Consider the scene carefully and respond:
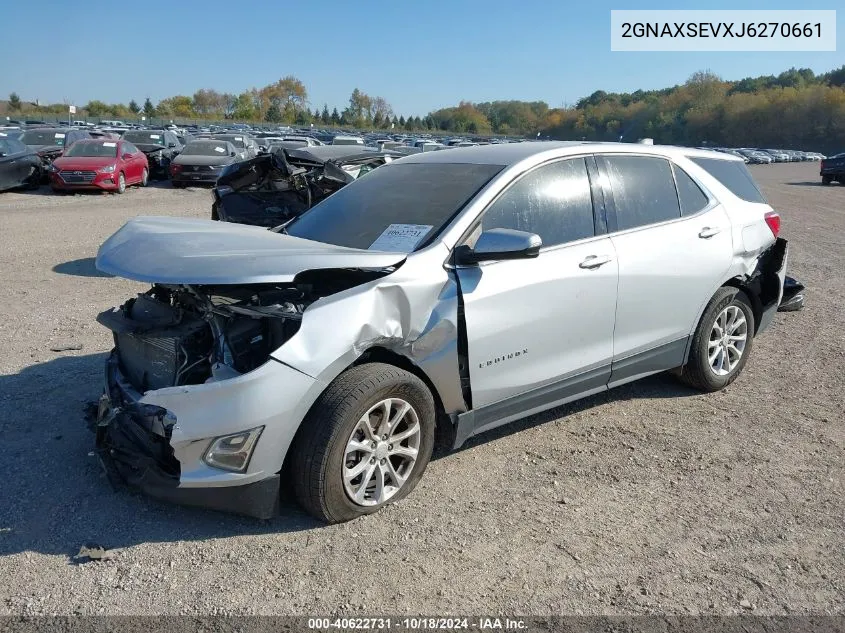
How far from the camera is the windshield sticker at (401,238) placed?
3.94 meters

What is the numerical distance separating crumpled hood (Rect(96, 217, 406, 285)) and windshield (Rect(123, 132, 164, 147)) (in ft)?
75.5

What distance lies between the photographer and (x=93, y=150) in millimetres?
19312

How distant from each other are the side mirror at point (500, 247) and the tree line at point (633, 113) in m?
93.9

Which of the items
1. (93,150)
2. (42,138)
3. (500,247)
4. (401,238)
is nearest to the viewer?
(500,247)

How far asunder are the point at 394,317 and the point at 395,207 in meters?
1.06

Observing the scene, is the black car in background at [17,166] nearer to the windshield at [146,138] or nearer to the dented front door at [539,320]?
the windshield at [146,138]

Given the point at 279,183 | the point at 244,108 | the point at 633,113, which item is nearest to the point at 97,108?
the point at 244,108

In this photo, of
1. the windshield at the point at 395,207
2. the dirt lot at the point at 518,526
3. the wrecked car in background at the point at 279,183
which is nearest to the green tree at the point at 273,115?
the wrecked car in background at the point at 279,183

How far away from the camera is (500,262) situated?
394 cm

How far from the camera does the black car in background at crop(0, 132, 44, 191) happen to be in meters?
18.5

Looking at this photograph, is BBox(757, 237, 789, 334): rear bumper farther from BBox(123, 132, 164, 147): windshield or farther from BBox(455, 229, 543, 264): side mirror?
→ BBox(123, 132, 164, 147): windshield

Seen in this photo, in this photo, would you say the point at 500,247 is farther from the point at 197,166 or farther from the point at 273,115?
the point at 273,115

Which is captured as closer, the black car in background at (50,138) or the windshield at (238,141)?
the black car in background at (50,138)

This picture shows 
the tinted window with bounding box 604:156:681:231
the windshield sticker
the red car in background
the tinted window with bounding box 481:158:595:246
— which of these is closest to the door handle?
the tinted window with bounding box 481:158:595:246
